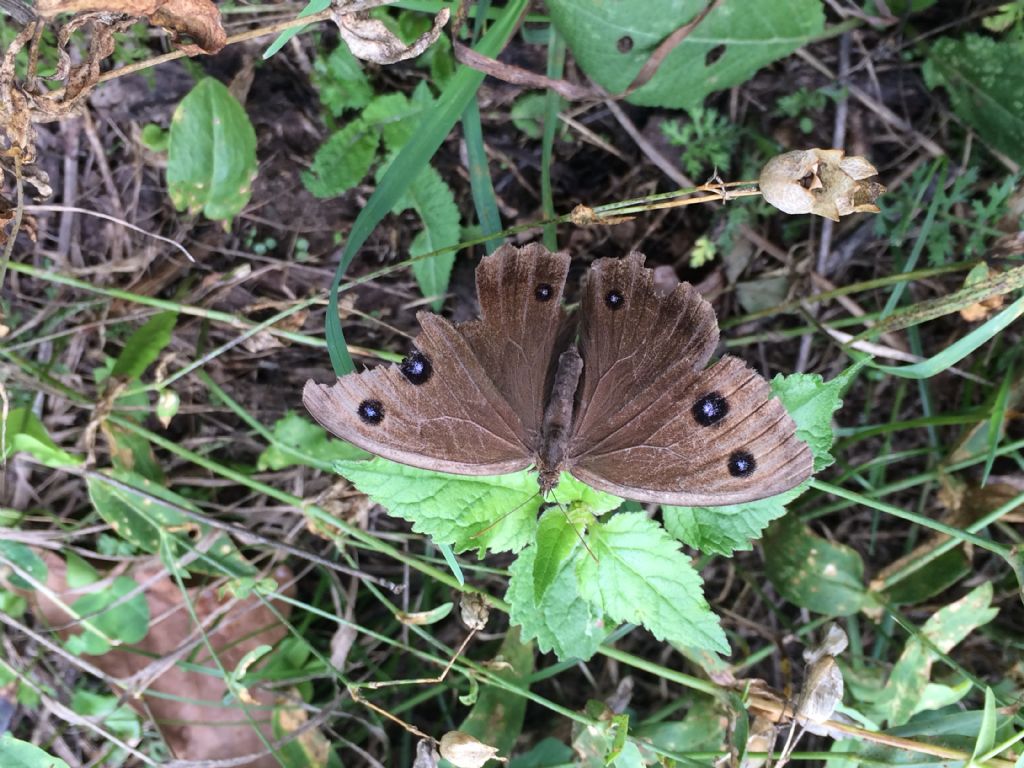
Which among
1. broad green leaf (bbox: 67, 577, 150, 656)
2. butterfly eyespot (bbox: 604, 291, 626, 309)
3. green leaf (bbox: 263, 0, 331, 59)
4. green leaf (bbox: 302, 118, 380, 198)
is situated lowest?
broad green leaf (bbox: 67, 577, 150, 656)

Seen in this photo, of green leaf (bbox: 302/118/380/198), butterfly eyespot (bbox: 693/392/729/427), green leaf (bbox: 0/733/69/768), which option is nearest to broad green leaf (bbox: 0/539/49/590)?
Result: green leaf (bbox: 0/733/69/768)

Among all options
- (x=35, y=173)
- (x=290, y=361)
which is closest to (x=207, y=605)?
(x=290, y=361)

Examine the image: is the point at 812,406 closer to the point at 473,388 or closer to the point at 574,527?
the point at 574,527

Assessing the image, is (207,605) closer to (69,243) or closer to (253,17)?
(69,243)

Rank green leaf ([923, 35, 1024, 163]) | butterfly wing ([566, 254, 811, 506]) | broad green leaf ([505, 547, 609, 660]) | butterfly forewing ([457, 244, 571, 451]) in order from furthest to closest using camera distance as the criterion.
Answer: green leaf ([923, 35, 1024, 163]) → broad green leaf ([505, 547, 609, 660]) → butterfly forewing ([457, 244, 571, 451]) → butterfly wing ([566, 254, 811, 506])

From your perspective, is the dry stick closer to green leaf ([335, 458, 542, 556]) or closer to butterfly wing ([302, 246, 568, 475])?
butterfly wing ([302, 246, 568, 475])

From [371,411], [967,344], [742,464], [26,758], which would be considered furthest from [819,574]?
[26,758]
